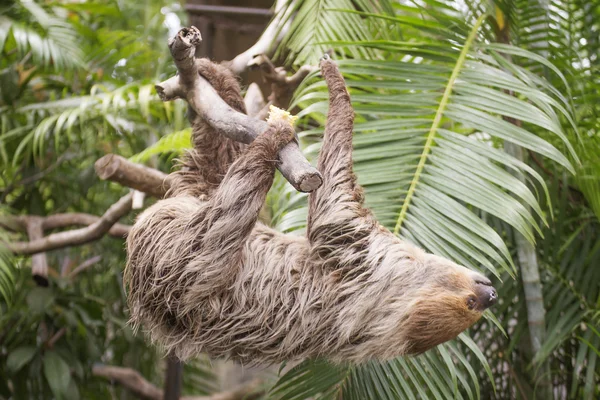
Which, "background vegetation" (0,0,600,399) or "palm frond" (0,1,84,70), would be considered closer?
"background vegetation" (0,0,600,399)

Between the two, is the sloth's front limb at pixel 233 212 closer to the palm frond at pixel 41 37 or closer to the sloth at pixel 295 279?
the sloth at pixel 295 279

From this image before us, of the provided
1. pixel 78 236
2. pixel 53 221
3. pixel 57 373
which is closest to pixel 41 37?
pixel 53 221

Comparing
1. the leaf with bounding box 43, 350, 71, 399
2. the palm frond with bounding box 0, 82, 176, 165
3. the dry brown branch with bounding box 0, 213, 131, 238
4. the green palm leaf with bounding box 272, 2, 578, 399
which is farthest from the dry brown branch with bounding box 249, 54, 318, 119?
the leaf with bounding box 43, 350, 71, 399

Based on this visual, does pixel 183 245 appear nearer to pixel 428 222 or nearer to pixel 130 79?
pixel 428 222

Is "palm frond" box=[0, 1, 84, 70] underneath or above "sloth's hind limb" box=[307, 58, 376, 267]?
underneath

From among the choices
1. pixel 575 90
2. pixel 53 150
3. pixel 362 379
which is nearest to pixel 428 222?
pixel 362 379

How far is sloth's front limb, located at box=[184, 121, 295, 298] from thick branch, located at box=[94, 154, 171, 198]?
0.95 m

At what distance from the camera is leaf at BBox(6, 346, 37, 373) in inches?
178

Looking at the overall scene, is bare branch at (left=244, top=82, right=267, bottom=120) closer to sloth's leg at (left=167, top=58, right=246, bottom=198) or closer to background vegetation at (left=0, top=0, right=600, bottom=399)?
background vegetation at (left=0, top=0, right=600, bottom=399)

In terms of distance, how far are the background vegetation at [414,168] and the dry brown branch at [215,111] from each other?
561mm

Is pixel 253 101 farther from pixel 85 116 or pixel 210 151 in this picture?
pixel 85 116

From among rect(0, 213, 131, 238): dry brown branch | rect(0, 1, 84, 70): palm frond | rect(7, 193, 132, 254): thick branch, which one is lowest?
rect(0, 213, 131, 238): dry brown branch

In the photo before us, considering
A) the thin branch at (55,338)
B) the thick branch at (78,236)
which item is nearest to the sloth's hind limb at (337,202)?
the thick branch at (78,236)

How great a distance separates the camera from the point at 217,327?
2471 mm
